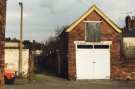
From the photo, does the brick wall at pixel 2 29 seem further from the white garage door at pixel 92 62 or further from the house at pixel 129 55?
the house at pixel 129 55

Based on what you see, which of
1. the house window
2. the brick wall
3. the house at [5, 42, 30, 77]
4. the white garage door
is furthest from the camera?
the house at [5, 42, 30, 77]

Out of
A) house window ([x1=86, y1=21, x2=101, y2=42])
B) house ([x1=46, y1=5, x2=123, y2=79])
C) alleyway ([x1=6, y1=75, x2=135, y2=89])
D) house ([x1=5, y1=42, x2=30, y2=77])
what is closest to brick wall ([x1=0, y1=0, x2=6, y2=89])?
alleyway ([x1=6, y1=75, x2=135, y2=89])

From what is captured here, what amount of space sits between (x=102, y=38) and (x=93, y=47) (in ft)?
3.81

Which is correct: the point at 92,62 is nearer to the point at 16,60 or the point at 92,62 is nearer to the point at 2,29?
the point at 16,60

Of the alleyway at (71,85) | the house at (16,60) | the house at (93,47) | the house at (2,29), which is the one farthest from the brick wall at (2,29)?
the house at (16,60)

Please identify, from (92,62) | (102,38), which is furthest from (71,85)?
(102,38)

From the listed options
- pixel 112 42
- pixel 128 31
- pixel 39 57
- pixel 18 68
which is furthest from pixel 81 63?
pixel 39 57

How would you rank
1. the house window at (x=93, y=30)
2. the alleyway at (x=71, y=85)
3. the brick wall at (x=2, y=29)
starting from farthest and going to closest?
the house window at (x=93, y=30)
the alleyway at (x=71, y=85)
the brick wall at (x=2, y=29)

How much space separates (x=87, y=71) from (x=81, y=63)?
861 mm

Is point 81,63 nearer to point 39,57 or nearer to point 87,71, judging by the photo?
point 87,71

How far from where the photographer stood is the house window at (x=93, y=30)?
3938 cm

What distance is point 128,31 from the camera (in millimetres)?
52531

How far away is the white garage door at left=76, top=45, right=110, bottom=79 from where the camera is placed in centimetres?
3884

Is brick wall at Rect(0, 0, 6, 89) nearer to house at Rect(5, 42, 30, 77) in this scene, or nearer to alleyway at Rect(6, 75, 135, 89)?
alleyway at Rect(6, 75, 135, 89)
